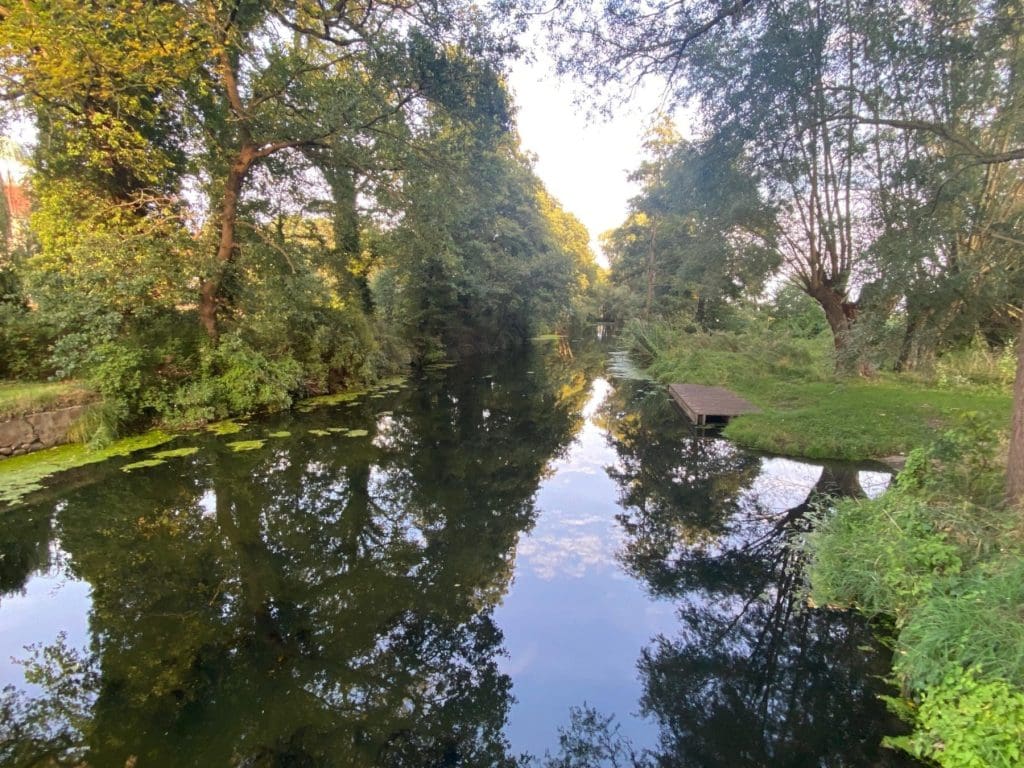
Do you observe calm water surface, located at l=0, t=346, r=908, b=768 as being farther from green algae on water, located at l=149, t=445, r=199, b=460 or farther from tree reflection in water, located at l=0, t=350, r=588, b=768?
green algae on water, located at l=149, t=445, r=199, b=460

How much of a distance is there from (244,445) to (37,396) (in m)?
2.93

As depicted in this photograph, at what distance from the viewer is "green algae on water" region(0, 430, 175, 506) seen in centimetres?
631

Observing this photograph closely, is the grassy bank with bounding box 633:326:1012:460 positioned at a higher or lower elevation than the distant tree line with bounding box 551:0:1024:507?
lower

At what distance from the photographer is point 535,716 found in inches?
128

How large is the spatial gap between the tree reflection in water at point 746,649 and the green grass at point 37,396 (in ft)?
28.9

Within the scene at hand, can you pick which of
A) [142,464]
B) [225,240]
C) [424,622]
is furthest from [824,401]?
[225,240]

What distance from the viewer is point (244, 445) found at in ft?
27.9

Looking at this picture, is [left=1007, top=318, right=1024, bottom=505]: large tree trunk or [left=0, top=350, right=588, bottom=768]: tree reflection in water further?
[left=1007, top=318, right=1024, bottom=505]: large tree trunk

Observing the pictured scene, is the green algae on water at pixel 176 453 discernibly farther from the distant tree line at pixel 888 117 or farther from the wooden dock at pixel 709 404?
the wooden dock at pixel 709 404

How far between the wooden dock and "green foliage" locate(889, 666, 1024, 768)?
8196 mm

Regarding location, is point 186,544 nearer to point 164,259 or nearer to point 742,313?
point 164,259

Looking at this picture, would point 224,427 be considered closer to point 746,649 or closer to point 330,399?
point 330,399

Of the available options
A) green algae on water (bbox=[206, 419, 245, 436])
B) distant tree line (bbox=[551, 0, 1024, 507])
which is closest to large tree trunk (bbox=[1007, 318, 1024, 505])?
distant tree line (bbox=[551, 0, 1024, 507])

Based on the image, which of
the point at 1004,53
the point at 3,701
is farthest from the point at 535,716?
the point at 1004,53
